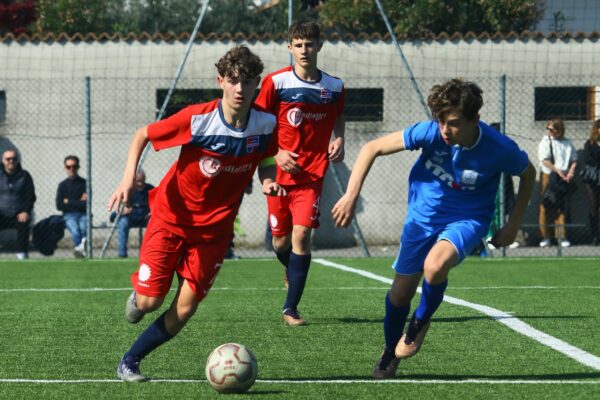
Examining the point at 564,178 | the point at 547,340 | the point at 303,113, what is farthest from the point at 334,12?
the point at 547,340

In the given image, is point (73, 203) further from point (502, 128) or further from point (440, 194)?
point (440, 194)

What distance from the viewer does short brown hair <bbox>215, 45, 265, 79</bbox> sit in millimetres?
5980

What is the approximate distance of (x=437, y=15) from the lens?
2591cm

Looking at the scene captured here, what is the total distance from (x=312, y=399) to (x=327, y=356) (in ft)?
4.78

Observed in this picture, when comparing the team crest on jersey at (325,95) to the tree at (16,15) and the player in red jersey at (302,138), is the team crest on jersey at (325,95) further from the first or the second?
the tree at (16,15)

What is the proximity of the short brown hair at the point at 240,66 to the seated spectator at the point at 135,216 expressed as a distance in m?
10.2

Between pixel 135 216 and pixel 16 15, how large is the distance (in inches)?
706

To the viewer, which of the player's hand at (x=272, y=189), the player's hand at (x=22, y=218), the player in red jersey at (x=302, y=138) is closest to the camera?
the player's hand at (x=272, y=189)

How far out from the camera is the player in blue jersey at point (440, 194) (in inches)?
233

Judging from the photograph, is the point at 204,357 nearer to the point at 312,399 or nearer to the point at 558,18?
the point at 312,399

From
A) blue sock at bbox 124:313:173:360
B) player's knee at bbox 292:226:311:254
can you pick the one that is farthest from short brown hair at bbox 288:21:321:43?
blue sock at bbox 124:313:173:360

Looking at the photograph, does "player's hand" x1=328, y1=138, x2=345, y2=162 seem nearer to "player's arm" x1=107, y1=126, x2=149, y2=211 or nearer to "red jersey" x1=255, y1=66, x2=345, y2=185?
"red jersey" x1=255, y1=66, x2=345, y2=185

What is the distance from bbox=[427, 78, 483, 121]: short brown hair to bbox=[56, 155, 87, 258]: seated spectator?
1113 centimetres

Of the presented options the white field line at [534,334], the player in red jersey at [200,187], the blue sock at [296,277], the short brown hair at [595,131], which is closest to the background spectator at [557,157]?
the short brown hair at [595,131]
